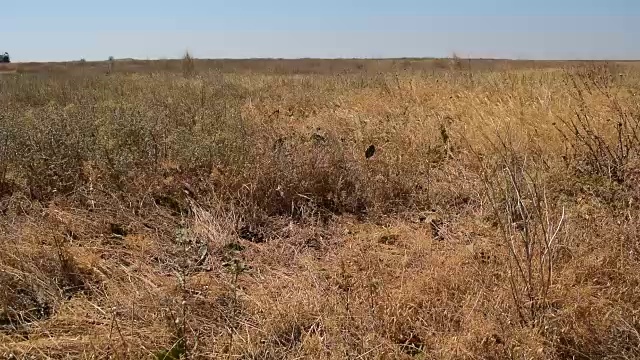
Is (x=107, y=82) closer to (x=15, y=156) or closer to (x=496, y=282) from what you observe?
(x=15, y=156)

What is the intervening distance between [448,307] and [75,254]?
202 cm

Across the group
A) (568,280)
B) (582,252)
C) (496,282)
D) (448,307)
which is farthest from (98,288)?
(582,252)

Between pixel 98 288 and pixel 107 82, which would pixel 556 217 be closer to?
pixel 98 288

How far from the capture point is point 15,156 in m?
3.85

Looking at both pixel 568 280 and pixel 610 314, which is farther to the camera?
pixel 568 280

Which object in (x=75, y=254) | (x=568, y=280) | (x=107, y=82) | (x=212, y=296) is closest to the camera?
(x=568, y=280)

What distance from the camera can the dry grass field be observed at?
217 centimetres

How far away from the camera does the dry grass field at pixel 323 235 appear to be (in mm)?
2168

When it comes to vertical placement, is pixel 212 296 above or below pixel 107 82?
below

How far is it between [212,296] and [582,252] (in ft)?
6.05

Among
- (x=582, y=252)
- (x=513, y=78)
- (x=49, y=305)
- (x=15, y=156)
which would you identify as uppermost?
(x=513, y=78)

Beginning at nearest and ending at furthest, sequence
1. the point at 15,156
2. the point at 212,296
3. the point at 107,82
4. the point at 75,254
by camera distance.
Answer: the point at 212,296 < the point at 75,254 < the point at 15,156 < the point at 107,82

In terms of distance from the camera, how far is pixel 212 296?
8.28ft

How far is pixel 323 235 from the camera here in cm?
335
